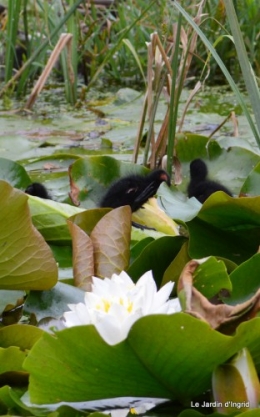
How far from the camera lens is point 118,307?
3.05 ft

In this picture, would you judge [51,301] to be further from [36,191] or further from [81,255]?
[36,191]

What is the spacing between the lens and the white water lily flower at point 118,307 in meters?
0.92

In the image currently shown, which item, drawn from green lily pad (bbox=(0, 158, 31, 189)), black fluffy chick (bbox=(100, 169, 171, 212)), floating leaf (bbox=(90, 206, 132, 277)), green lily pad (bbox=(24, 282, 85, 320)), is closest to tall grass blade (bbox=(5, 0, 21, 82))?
green lily pad (bbox=(0, 158, 31, 189))

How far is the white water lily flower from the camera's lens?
36.3 inches

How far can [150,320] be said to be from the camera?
2.78 ft

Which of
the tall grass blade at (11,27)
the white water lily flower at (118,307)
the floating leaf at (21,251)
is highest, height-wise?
the white water lily flower at (118,307)

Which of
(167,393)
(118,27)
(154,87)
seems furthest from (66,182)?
(118,27)

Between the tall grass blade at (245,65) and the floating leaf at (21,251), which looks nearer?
the floating leaf at (21,251)

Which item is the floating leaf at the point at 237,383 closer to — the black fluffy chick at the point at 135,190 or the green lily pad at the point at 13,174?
the black fluffy chick at the point at 135,190

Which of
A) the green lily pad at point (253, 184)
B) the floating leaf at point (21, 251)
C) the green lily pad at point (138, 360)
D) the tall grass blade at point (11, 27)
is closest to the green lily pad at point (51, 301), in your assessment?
the floating leaf at point (21, 251)

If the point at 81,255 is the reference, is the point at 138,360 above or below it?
above

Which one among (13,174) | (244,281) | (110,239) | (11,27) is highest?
(244,281)

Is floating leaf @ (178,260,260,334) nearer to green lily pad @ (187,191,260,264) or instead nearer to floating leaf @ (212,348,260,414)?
floating leaf @ (212,348,260,414)

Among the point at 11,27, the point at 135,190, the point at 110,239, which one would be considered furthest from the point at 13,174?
the point at 11,27
